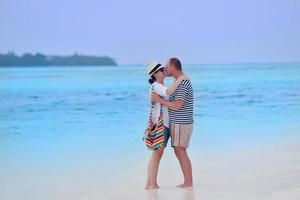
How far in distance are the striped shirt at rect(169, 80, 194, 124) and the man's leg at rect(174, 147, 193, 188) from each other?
23cm

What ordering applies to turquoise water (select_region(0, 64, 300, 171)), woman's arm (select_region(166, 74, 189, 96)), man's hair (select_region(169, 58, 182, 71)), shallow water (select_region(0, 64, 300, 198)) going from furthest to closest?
turquoise water (select_region(0, 64, 300, 171)), shallow water (select_region(0, 64, 300, 198)), man's hair (select_region(169, 58, 182, 71)), woman's arm (select_region(166, 74, 189, 96))

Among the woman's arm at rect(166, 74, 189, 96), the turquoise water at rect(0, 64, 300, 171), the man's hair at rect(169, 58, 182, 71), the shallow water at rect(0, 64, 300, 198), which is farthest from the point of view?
the turquoise water at rect(0, 64, 300, 171)

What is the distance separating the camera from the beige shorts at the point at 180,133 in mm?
4988

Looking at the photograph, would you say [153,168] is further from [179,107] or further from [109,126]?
[109,126]

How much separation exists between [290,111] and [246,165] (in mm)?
6092

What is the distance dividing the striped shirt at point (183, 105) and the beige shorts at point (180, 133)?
29 mm

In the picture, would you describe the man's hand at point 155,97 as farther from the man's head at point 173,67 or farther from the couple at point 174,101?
the man's head at point 173,67

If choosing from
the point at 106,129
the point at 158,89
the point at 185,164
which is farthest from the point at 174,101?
the point at 106,129

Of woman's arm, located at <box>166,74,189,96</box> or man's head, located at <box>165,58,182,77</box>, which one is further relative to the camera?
man's head, located at <box>165,58,182,77</box>

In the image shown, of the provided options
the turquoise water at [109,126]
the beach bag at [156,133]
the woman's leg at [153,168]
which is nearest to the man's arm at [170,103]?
the beach bag at [156,133]

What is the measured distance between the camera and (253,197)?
15.7 ft

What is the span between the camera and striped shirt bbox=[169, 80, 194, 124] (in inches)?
194

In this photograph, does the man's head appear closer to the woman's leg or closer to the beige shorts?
the beige shorts

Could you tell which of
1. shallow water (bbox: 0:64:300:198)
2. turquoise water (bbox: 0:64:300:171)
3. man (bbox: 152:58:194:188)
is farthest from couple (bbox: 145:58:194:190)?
turquoise water (bbox: 0:64:300:171)
